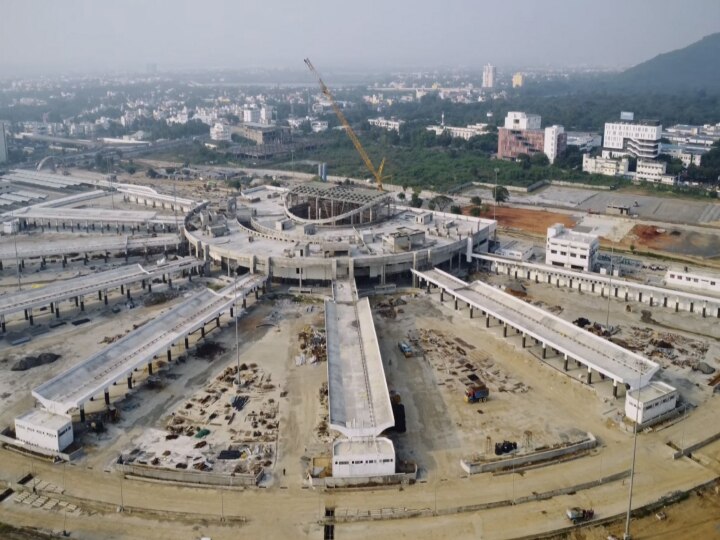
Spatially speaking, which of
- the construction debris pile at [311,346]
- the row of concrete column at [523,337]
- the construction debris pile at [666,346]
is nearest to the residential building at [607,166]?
the row of concrete column at [523,337]

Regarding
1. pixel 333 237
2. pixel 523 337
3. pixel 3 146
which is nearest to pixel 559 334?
pixel 523 337

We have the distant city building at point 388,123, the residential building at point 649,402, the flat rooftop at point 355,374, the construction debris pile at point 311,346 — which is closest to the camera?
the flat rooftop at point 355,374

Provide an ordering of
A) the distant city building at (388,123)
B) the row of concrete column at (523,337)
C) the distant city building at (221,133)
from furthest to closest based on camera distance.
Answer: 1. the distant city building at (388,123)
2. the distant city building at (221,133)
3. the row of concrete column at (523,337)

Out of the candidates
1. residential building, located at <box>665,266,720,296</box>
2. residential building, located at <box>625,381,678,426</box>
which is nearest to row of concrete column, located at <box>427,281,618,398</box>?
residential building, located at <box>625,381,678,426</box>

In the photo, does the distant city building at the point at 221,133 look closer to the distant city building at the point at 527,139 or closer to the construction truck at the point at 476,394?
the distant city building at the point at 527,139

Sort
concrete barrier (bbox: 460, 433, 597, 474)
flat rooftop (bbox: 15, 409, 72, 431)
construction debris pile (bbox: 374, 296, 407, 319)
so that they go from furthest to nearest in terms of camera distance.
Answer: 1. construction debris pile (bbox: 374, 296, 407, 319)
2. flat rooftop (bbox: 15, 409, 72, 431)
3. concrete barrier (bbox: 460, 433, 597, 474)

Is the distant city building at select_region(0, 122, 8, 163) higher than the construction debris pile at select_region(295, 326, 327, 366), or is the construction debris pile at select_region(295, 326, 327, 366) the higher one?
the distant city building at select_region(0, 122, 8, 163)

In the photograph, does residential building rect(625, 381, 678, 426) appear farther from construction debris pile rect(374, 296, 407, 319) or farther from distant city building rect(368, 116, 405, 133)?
distant city building rect(368, 116, 405, 133)

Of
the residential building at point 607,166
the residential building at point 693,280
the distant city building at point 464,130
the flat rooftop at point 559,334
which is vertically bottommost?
the flat rooftop at point 559,334
